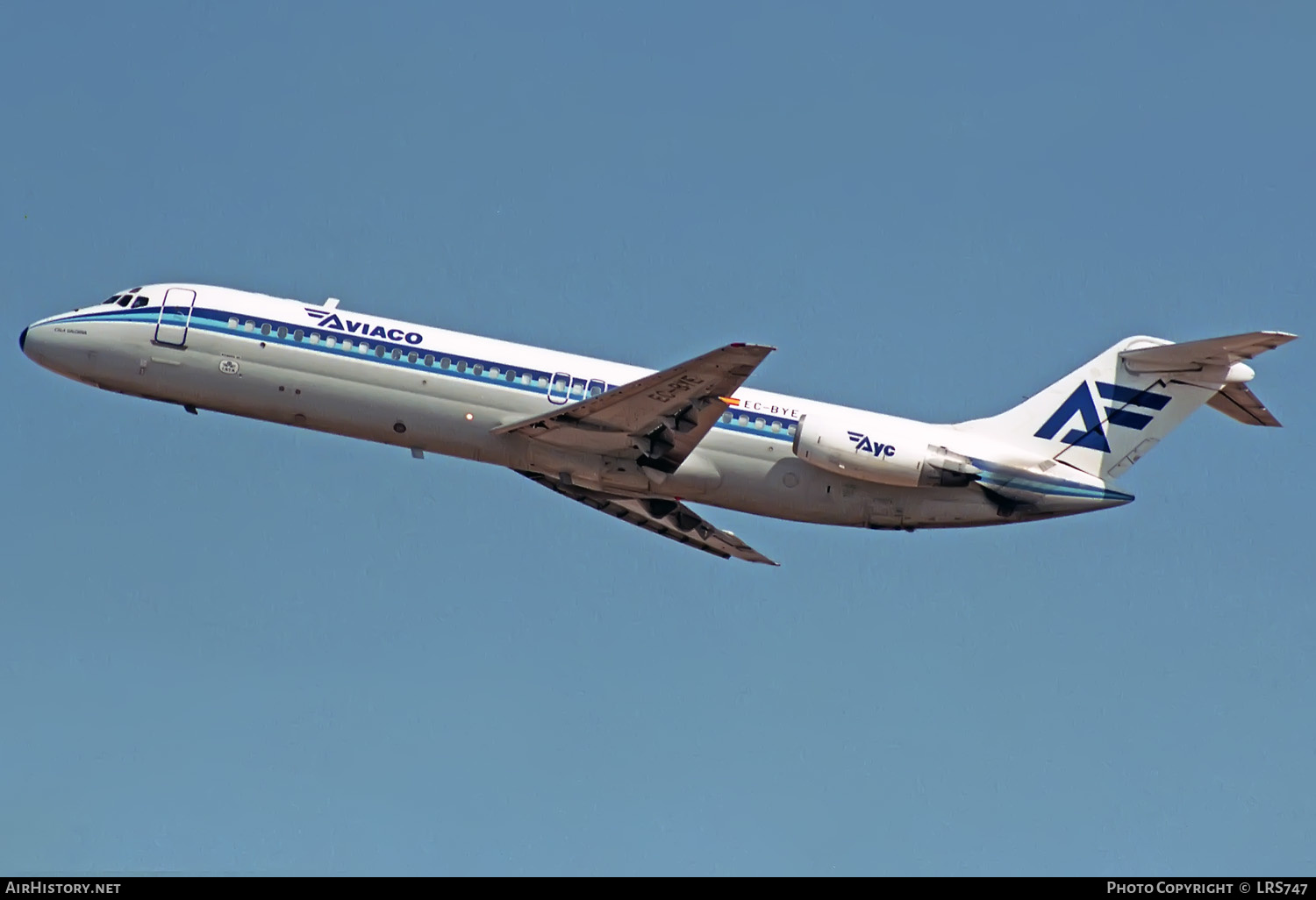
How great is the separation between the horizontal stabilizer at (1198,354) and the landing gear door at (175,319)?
19.8 metres

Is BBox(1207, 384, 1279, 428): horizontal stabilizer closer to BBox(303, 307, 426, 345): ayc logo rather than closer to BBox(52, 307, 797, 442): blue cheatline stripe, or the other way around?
BBox(52, 307, 797, 442): blue cheatline stripe

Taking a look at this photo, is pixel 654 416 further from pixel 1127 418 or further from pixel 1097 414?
pixel 1127 418

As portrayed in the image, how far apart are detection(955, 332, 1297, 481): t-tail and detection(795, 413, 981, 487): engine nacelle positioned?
2.26m

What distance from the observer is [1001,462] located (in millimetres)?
32719

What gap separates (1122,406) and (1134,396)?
34 centimetres

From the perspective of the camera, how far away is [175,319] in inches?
1329

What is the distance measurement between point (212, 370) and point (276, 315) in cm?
174

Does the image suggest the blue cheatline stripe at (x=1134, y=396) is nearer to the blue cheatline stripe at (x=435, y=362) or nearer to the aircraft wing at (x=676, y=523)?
the blue cheatline stripe at (x=435, y=362)

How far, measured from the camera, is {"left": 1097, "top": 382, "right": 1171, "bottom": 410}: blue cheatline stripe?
33.8m
